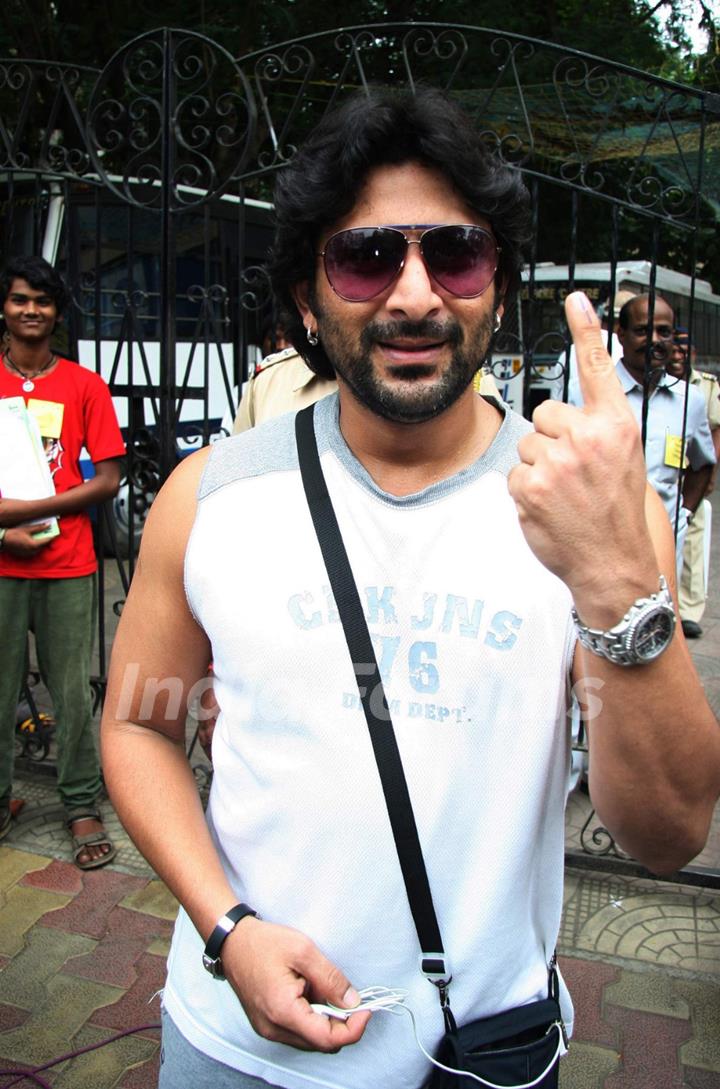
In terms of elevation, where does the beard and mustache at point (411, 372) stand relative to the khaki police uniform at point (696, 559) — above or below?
above

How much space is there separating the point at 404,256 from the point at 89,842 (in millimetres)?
2959

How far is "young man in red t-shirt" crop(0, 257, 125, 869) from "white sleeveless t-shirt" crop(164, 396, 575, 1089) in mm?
2419

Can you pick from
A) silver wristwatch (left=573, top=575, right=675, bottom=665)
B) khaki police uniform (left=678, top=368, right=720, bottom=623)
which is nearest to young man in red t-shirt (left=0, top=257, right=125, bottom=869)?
silver wristwatch (left=573, top=575, right=675, bottom=665)

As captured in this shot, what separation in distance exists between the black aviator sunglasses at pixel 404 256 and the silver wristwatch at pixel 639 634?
62 centimetres

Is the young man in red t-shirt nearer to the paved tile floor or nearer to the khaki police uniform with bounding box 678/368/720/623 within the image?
the paved tile floor

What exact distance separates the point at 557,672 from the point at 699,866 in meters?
2.74

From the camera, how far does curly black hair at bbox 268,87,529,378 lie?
1.39m

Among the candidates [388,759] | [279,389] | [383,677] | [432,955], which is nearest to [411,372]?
[383,677]

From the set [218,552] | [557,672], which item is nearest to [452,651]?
[557,672]

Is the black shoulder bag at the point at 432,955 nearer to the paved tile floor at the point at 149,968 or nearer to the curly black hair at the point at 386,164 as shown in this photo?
the curly black hair at the point at 386,164

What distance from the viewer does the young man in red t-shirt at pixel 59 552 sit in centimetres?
360

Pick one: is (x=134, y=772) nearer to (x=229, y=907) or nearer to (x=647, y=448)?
(x=229, y=907)

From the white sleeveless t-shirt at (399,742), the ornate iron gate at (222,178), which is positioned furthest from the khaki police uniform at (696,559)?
the white sleeveless t-shirt at (399,742)

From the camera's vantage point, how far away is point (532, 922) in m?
1.33
